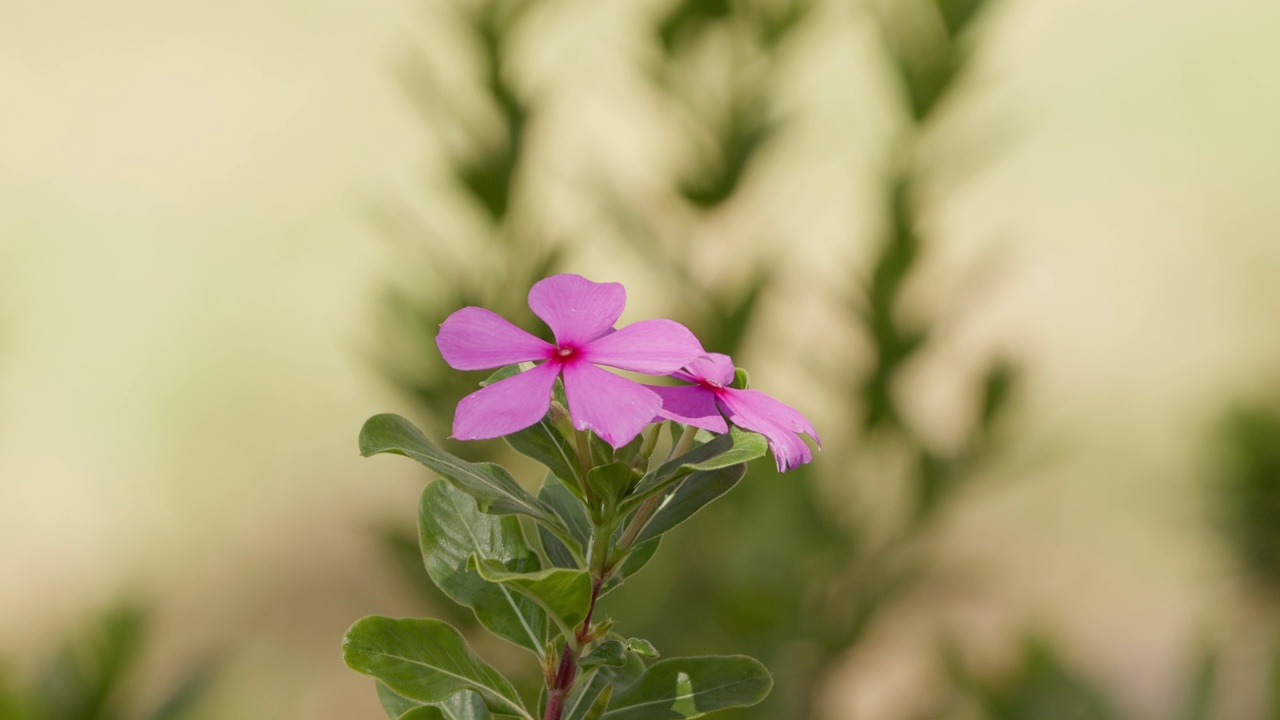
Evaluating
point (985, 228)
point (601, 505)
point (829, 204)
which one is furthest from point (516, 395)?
point (985, 228)

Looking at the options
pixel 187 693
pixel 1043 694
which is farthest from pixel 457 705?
pixel 1043 694

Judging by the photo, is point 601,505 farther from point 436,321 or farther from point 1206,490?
point 1206,490

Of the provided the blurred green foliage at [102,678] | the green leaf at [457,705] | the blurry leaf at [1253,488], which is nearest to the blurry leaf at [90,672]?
the blurred green foliage at [102,678]

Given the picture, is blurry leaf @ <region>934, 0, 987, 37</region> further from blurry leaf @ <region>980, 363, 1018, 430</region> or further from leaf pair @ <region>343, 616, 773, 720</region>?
leaf pair @ <region>343, 616, 773, 720</region>

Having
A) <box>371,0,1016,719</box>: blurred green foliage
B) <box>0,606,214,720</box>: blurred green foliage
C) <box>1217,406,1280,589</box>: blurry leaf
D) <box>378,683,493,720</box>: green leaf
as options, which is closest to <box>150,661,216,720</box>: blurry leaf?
<box>0,606,214,720</box>: blurred green foliage

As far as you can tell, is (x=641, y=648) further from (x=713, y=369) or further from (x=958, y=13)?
(x=958, y=13)

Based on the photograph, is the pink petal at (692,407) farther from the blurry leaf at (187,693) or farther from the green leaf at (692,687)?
the blurry leaf at (187,693)
